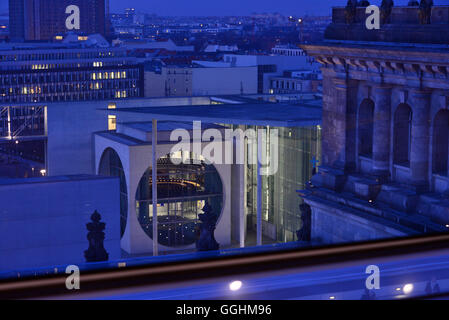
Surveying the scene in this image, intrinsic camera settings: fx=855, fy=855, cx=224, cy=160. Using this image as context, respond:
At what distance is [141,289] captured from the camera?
2736 millimetres

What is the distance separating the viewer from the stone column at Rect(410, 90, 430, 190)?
1276cm

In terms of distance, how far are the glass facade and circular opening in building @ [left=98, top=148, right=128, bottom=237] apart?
3.79 meters

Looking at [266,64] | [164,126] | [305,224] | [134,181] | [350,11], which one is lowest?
[134,181]

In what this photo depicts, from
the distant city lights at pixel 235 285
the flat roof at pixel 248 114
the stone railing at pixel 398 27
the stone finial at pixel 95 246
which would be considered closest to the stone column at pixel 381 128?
the stone railing at pixel 398 27

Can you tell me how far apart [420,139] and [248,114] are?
11.3m

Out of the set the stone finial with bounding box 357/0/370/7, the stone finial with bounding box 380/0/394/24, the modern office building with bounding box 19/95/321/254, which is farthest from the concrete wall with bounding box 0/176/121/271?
the modern office building with bounding box 19/95/321/254

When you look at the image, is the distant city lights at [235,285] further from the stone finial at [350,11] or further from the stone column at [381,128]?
the stone finial at [350,11]

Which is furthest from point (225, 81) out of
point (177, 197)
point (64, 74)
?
point (177, 197)

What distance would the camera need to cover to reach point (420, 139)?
13.2 meters

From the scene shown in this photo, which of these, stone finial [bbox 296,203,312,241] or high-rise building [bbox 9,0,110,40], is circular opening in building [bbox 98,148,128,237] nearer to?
stone finial [bbox 296,203,312,241]

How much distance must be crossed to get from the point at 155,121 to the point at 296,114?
393 cm
